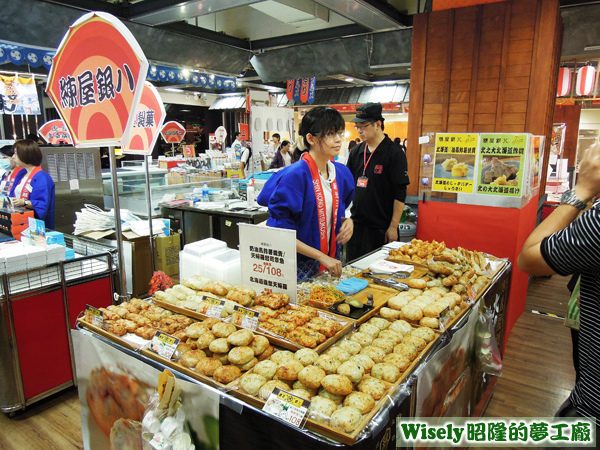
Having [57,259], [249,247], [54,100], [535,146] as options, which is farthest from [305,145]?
[535,146]

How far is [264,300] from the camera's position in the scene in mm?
1987

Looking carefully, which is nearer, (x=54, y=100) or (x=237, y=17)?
(x=54, y=100)

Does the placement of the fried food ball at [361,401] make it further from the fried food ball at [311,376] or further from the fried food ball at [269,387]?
the fried food ball at [269,387]

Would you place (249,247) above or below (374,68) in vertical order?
below

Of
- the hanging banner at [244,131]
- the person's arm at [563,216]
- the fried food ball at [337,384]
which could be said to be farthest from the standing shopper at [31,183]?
the hanging banner at [244,131]

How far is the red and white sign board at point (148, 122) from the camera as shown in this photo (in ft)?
12.4

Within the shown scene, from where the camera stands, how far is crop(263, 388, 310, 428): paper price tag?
124 cm

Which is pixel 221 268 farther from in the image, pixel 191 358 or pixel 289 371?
pixel 289 371

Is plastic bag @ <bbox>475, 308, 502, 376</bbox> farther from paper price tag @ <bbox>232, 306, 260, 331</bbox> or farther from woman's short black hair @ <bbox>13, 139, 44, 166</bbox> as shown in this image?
woman's short black hair @ <bbox>13, 139, 44, 166</bbox>

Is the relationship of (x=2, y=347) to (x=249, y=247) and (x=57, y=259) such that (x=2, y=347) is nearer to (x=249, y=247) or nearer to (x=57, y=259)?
(x=57, y=259)

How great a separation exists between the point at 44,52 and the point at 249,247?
6.52 m

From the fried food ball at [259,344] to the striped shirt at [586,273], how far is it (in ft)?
3.48

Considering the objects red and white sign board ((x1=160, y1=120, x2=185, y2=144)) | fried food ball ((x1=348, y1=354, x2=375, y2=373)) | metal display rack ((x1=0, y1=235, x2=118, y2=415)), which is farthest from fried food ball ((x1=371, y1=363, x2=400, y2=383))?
red and white sign board ((x1=160, y1=120, x2=185, y2=144))

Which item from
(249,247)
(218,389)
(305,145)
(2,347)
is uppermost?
(305,145)
